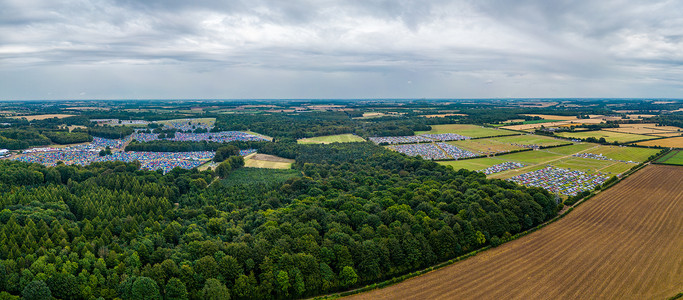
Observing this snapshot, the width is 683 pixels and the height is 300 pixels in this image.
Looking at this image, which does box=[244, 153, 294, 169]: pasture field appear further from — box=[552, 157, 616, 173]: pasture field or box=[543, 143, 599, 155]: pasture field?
box=[543, 143, 599, 155]: pasture field

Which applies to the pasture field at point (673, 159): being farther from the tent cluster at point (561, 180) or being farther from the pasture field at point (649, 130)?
the pasture field at point (649, 130)

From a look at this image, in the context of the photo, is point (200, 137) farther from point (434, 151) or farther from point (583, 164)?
point (583, 164)


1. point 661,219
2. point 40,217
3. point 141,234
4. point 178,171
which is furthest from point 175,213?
point 661,219

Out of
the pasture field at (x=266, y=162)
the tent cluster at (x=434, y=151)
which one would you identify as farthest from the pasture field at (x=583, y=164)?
the pasture field at (x=266, y=162)

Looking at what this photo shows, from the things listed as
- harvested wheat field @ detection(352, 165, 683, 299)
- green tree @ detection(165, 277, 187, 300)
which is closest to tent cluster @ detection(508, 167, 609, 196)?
harvested wheat field @ detection(352, 165, 683, 299)

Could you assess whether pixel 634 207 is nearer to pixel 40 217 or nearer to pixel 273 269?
pixel 273 269

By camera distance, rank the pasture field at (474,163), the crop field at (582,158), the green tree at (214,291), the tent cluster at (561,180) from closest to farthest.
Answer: the green tree at (214,291), the tent cluster at (561,180), the crop field at (582,158), the pasture field at (474,163)
